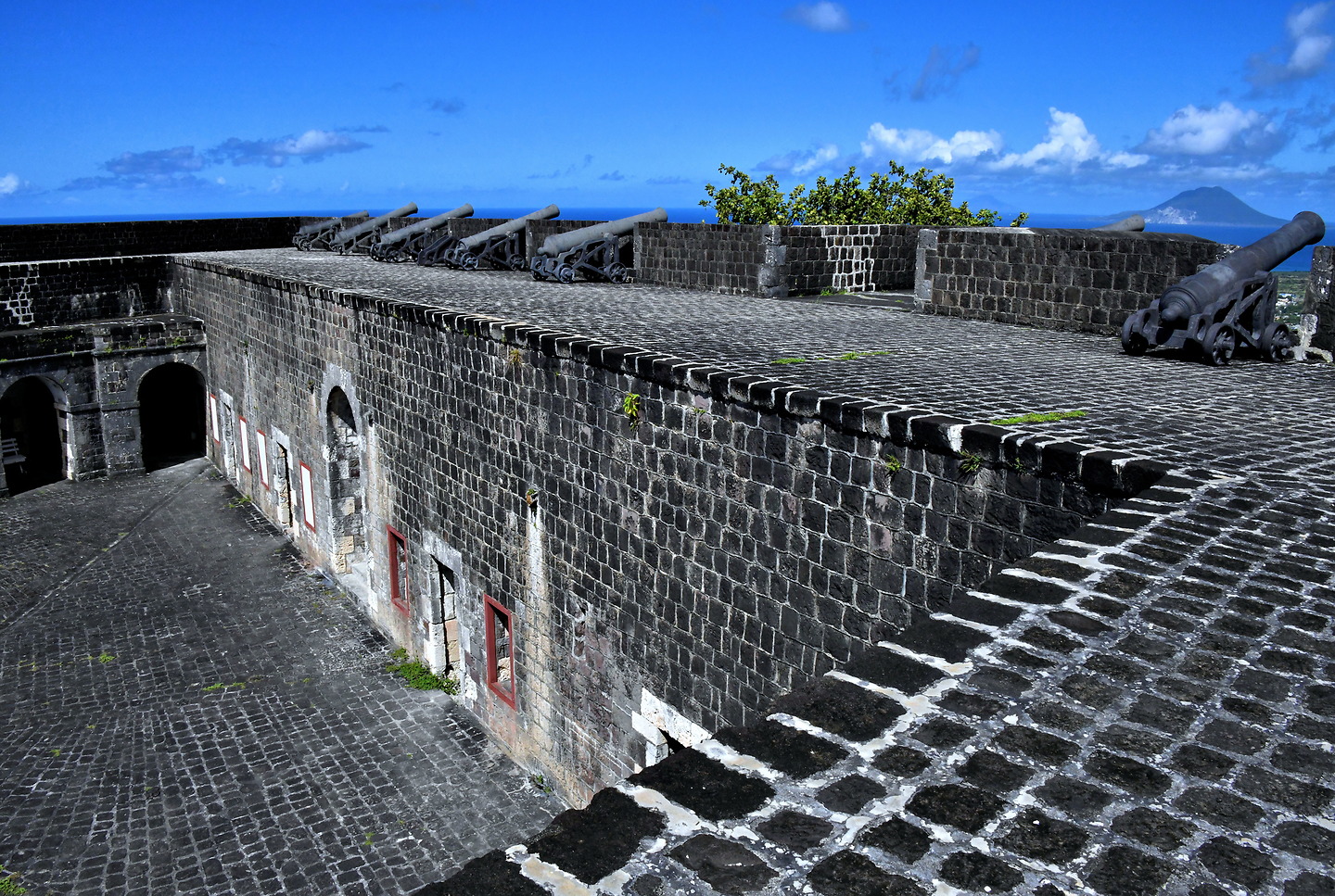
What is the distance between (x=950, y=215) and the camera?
29.8 m

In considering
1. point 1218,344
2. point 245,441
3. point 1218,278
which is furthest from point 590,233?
point 1218,344

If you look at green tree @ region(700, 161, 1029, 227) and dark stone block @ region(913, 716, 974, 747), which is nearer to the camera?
dark stone block @ region(913, 716, 974, 747)

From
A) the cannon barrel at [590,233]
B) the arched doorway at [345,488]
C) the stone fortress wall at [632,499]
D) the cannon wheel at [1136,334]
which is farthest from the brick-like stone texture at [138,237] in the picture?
the cannon wheel at [1136,334]

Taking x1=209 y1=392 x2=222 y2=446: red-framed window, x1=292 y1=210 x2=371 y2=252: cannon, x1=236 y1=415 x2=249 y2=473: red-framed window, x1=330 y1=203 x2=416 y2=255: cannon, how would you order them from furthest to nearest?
x1=292 y1=210 x2=371 y2=252: cannon < x1=330 y1=203 x2=416 y2=255: cannon < x1=209 y1=392 x2=222 y2=446: red-framed window < x1=236 y1=415 x2=249 y2=473: red-framed window

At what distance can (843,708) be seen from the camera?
2766mm

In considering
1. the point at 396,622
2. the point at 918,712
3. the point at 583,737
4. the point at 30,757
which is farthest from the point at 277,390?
the point at 918,712

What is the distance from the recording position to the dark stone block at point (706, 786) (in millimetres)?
Result: 2367

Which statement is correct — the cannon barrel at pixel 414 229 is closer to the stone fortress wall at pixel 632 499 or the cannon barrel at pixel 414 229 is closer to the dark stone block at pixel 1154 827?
the stone fortress wall at pixel 632 499

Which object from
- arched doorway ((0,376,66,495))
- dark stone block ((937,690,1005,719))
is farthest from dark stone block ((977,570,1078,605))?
arched doorway ((0,376,66,495))

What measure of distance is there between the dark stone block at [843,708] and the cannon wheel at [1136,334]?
677 cm

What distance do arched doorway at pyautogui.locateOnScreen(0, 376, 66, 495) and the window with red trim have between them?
12032 millimetres

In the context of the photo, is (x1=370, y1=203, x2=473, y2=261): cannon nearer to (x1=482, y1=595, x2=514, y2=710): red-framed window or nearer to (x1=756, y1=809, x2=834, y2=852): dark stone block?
(x1=482, y1=595, x2=514, y2=710): red-framed window

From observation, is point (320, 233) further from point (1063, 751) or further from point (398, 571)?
point (1063, 751)

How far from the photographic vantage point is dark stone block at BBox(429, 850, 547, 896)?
7.04ft
